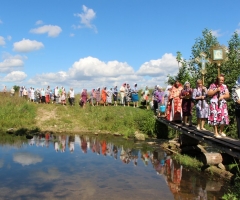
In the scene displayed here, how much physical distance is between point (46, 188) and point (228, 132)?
36.9ft

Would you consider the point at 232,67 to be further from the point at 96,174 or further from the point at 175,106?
the point at 96,174

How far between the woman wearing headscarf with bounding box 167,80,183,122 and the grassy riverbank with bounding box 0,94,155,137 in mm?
3797

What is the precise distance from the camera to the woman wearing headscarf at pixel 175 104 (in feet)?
40.9

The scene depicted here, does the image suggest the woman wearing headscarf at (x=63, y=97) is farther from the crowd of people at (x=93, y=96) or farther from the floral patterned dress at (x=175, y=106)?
the floral patterned dress at (x=175, y=106)

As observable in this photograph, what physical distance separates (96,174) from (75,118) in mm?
11240

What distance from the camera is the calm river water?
754 centimetres

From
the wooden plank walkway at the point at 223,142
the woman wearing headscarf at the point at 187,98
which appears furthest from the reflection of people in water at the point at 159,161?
the woman wearing headscarf at the point at 187,98

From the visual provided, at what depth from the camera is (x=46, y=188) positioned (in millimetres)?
7887

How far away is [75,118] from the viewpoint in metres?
20.2

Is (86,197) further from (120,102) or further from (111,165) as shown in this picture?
(120,102)

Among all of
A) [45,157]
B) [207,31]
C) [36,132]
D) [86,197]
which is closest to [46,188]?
[86,197]

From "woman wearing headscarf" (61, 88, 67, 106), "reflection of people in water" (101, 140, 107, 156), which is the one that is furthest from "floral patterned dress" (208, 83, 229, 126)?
"woman wearing headscarf" (61, 88, 67, 106)

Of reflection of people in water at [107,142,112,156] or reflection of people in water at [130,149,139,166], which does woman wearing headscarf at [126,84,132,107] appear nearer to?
reflection of people in water at [107,142,112,156]

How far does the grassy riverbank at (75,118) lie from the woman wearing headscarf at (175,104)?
3.80 metres
